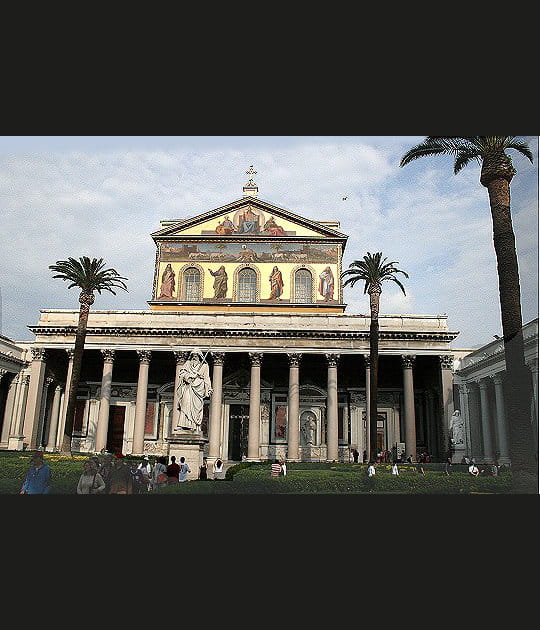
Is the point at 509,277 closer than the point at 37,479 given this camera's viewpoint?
No

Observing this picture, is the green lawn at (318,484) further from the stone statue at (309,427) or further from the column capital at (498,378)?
the stone statue at (309,427)

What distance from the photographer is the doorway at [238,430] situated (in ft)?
109

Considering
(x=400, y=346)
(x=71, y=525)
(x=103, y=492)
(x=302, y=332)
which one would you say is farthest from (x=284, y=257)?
(x=71, y=525)

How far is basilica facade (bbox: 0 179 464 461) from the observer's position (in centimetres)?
3020

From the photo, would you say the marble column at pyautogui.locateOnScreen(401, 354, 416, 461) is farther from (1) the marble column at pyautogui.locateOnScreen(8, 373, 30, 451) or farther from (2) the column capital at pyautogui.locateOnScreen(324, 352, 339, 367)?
(1) the marble column at pyautogui.locateOnScreen(8, 373, 30, 451)

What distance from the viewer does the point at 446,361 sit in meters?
29.8

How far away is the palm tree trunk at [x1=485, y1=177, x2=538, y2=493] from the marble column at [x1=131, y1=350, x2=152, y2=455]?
66.2 ft

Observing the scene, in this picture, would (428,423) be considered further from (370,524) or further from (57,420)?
(370,524)

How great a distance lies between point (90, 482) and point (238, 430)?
2096 cm

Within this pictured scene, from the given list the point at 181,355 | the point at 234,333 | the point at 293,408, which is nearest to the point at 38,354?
the point at 181,355

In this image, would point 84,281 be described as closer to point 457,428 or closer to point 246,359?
point 246,359

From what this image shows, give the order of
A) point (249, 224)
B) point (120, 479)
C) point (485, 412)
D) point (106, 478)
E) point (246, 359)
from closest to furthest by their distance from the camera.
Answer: point (120, 479)
point (106, 478)
point (485, 412)
point (246, 359)
point (249, 224)

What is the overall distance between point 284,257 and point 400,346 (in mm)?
9914

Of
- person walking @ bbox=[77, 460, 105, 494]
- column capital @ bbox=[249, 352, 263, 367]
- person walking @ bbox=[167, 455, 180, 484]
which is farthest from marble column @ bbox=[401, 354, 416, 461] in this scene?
person walking @ bbox=[77, 460, 105, 494]
